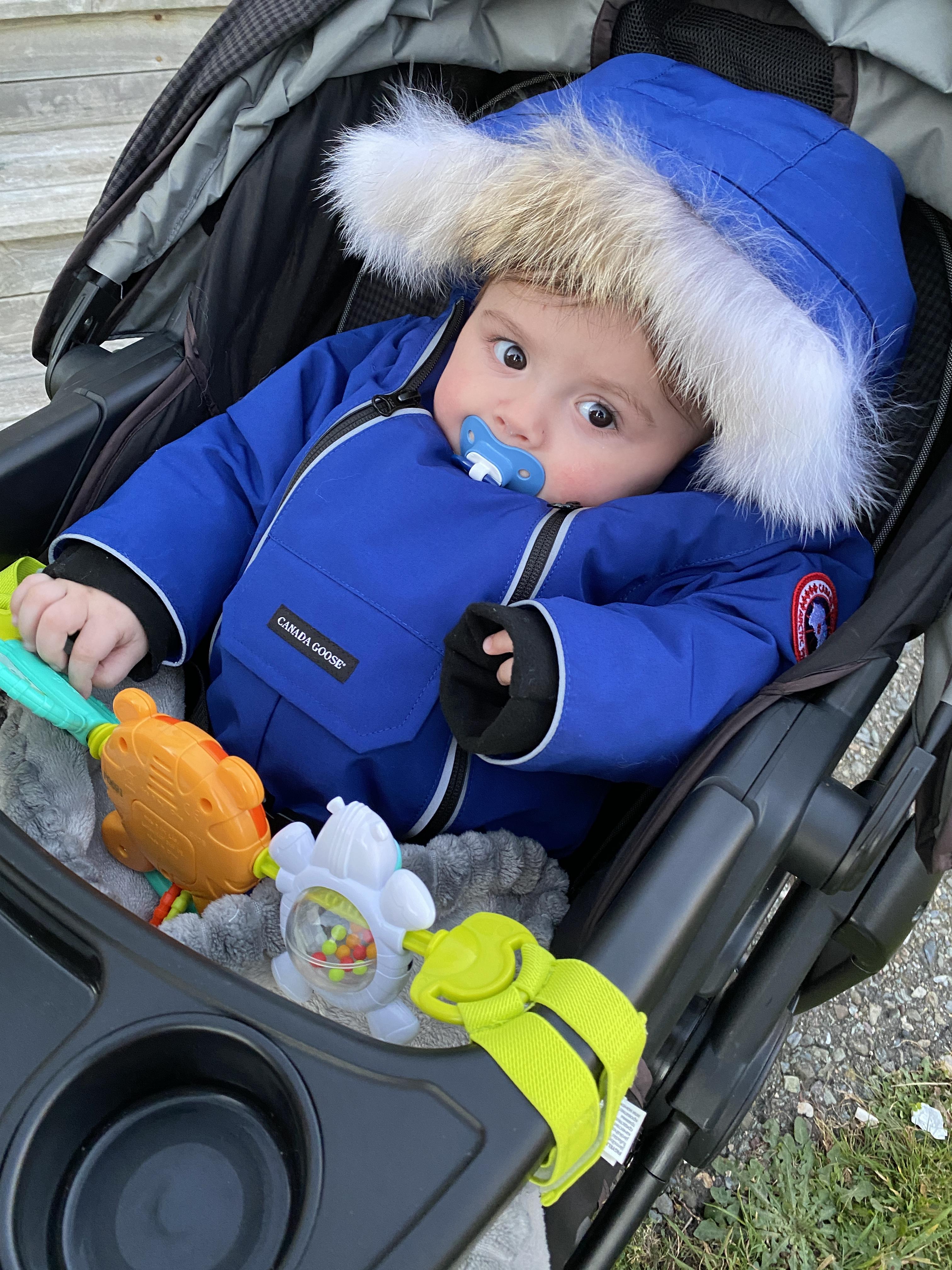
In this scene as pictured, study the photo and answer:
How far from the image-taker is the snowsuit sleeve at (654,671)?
808 mm

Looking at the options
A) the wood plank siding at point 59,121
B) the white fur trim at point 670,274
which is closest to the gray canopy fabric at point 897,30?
the white fur trim at point 670,274

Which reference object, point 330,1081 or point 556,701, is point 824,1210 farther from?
point 330,1081

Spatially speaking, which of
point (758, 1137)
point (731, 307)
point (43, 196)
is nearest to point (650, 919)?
point (731, 307)

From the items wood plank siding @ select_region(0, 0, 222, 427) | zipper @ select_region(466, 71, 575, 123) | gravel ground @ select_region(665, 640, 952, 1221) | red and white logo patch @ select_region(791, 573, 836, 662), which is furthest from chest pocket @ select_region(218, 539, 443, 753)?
wood plank siding @ select_region(0, 0, 222, 427)

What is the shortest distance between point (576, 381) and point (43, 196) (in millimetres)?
1823

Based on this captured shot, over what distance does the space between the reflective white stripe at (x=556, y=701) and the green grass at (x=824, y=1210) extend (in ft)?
2.27

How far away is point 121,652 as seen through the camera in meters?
0.97

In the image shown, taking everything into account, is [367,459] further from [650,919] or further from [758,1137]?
[758,1137]

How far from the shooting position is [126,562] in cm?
98

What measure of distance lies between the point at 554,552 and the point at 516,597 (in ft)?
0.18

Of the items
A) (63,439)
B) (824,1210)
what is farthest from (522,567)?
(824,1210)

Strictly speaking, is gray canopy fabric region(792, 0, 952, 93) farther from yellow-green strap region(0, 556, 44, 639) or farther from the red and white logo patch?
yellow-green strap region(0, 556, 44, 639)

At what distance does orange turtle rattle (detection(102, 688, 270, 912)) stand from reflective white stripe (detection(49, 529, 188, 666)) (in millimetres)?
180

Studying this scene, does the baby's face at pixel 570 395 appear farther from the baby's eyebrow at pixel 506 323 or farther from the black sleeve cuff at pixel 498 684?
the black sleeve cuff at pixel 498 684
